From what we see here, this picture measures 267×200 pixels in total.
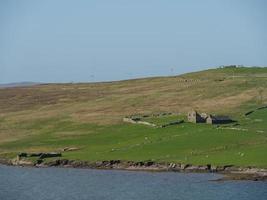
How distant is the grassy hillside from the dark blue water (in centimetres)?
720

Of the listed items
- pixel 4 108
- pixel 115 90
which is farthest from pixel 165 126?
pixel 115 90

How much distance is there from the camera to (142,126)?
122438mm

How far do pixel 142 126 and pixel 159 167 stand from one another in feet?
95.5

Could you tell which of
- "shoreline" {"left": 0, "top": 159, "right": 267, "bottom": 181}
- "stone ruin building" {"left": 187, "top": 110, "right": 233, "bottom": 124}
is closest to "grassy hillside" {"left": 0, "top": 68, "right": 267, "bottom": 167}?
"shoreline" {"left": 0, "top": 159, "right": 267, "bottom": 181}

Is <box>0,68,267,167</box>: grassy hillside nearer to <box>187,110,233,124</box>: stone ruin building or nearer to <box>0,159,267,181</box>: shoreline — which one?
<box>0,159,267,181</box>: shoreline

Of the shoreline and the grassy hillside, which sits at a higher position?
the grassy hillside

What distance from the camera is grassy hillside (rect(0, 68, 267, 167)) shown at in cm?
9956

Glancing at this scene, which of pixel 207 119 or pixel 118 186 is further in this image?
pixel 207 119

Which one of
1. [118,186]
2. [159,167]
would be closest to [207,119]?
[159,167]

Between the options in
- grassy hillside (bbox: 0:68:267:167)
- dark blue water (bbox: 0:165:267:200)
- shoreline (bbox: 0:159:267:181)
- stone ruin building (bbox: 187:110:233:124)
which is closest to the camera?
dark blue water (bbox: 0:165:267:200)

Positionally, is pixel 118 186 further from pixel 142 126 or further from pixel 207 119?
pixel 142 126

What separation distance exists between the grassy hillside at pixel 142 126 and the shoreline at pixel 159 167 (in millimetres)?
1688

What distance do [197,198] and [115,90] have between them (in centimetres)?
12404

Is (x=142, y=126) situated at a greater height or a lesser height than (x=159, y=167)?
greater
